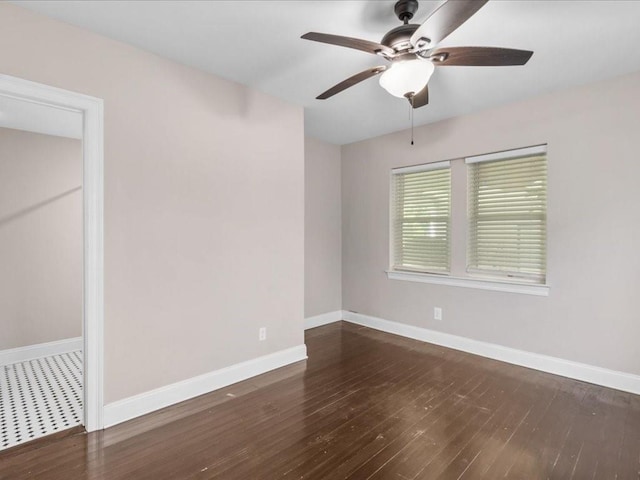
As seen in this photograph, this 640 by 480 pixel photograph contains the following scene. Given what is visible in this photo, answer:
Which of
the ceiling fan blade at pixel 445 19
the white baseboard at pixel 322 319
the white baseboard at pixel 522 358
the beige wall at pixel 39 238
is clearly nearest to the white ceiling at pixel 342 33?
the ceiling fan blade at pixel 445 19

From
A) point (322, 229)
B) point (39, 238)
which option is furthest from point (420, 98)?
point (39, 238)

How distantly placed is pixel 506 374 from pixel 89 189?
3.67 metres

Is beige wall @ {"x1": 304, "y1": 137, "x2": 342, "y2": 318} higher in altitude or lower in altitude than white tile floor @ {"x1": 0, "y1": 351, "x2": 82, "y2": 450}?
higher

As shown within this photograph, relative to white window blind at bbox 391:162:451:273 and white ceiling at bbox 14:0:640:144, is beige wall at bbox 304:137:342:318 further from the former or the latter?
white ceiling at bbox 14:0:640:144

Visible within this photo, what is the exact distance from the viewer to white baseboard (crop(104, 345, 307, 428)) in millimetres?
2291

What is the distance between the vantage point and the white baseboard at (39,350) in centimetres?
339

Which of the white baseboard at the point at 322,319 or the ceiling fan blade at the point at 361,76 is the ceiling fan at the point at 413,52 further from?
the white baseboard at the point at 322,319

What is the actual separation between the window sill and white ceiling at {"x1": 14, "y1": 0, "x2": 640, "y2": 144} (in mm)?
1800

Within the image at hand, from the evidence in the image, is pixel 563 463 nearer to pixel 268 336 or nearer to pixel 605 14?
pixel 268 336

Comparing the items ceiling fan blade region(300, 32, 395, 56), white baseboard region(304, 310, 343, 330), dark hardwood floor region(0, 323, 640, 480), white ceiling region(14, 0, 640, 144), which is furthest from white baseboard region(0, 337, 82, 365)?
ceiling fan blade region(300, 32, 395, 56)

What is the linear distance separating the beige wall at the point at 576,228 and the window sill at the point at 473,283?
6 centimetres

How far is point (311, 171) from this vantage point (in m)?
4.58

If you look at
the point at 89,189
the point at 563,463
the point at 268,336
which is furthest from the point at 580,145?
the point at 89,189

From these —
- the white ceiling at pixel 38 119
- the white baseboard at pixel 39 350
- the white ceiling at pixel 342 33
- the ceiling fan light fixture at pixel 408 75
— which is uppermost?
the white ceiling at pixel 342 33
